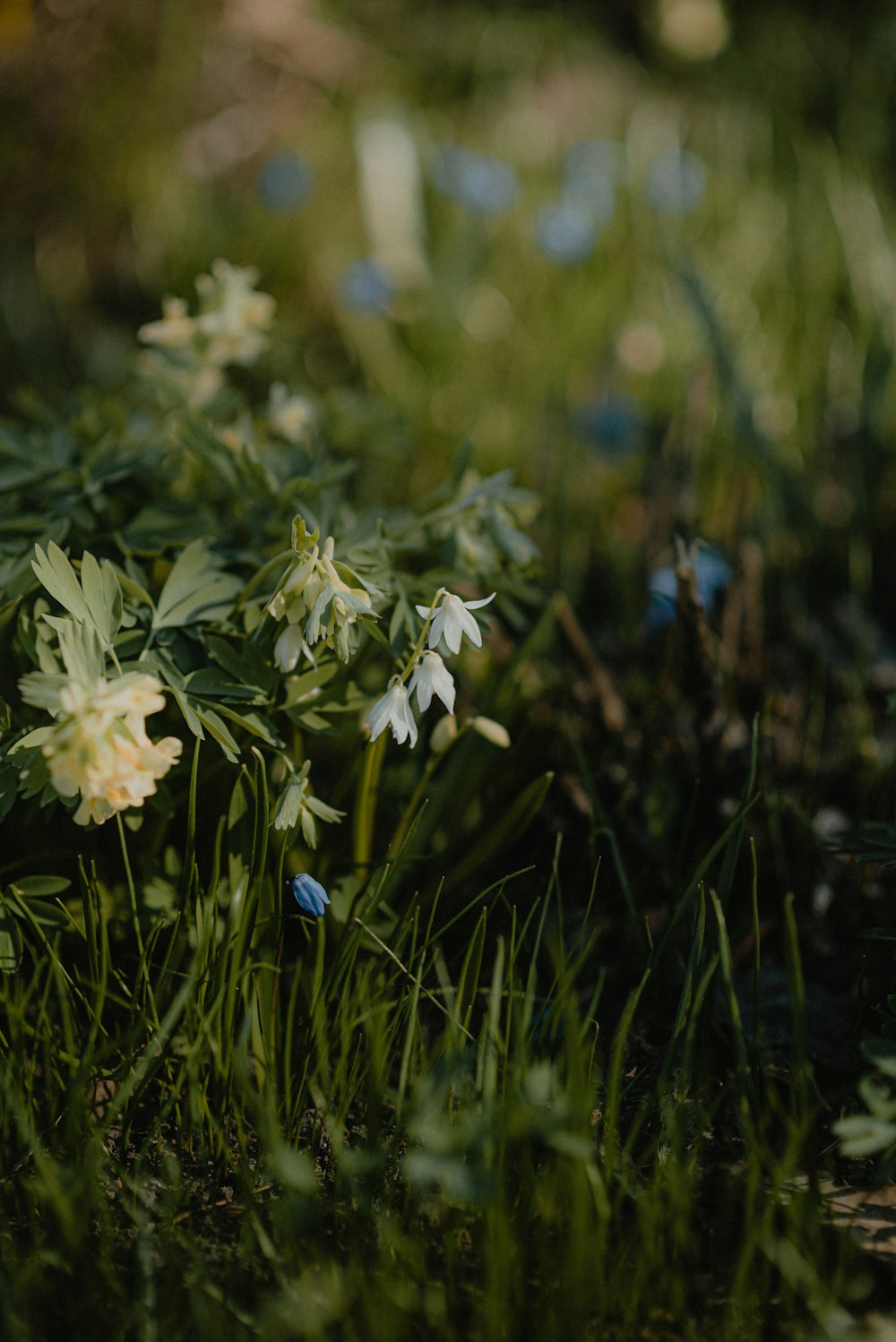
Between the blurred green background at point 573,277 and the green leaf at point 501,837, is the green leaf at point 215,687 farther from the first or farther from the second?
the blurred green background at point 573,277

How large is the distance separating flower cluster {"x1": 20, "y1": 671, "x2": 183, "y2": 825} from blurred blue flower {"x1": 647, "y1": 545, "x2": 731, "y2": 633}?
95 cm

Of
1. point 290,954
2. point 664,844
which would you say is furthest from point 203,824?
point 664,844

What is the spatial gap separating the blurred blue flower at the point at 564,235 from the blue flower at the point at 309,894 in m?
2.19

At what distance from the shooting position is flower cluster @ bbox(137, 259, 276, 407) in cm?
165

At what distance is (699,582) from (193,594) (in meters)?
0.92

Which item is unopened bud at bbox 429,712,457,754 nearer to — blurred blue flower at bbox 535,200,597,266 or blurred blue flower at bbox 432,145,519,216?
blurred blue flower at bbox 535,200,597,266

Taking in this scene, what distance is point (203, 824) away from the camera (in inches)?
56.1

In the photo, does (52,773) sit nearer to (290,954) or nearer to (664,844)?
(290,954)

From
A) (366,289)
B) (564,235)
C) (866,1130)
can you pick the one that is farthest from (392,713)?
(564,235)

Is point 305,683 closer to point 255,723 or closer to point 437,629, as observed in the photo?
point 255,723

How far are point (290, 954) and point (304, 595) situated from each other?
589mm

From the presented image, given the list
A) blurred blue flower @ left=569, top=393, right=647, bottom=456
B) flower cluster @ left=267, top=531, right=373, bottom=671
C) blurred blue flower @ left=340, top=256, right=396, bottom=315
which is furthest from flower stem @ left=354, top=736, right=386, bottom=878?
blurred blue flower @ left=340, top=256, right=396, bottom=315

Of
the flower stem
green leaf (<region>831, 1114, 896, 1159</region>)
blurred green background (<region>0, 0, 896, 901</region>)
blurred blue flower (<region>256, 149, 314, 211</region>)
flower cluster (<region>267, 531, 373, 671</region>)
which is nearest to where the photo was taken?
green leaf (<region>831, 1114, 896, 1159</region>)

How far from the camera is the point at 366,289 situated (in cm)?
266
